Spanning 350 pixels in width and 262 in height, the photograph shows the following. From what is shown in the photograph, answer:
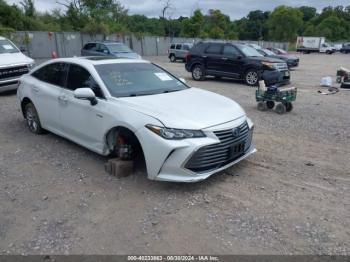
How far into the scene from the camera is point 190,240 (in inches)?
135

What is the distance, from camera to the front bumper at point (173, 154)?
4.16 metres

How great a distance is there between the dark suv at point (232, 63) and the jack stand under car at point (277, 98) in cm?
380

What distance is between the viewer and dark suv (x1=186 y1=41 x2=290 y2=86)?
14242 mm

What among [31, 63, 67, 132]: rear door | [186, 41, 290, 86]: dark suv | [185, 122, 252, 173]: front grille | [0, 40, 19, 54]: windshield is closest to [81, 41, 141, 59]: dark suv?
[186, 41, 290, 86]: dark suv

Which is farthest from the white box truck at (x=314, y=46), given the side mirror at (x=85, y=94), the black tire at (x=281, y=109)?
the side mirror at (x=85, y=94)

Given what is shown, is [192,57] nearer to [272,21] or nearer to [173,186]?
[173,186]

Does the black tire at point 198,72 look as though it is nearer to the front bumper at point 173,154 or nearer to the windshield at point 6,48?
the windshield at point 6,48

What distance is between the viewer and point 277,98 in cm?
897

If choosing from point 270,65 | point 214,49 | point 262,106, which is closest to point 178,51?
point 214,49

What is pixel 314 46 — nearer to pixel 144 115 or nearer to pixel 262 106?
pixel 262 106

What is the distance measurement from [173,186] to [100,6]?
→ 50963 mm

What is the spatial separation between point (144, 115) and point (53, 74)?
2506 millimetres

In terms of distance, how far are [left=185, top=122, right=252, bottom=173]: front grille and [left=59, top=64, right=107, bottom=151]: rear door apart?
146cm

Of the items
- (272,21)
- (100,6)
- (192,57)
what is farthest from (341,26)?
(192,57)
